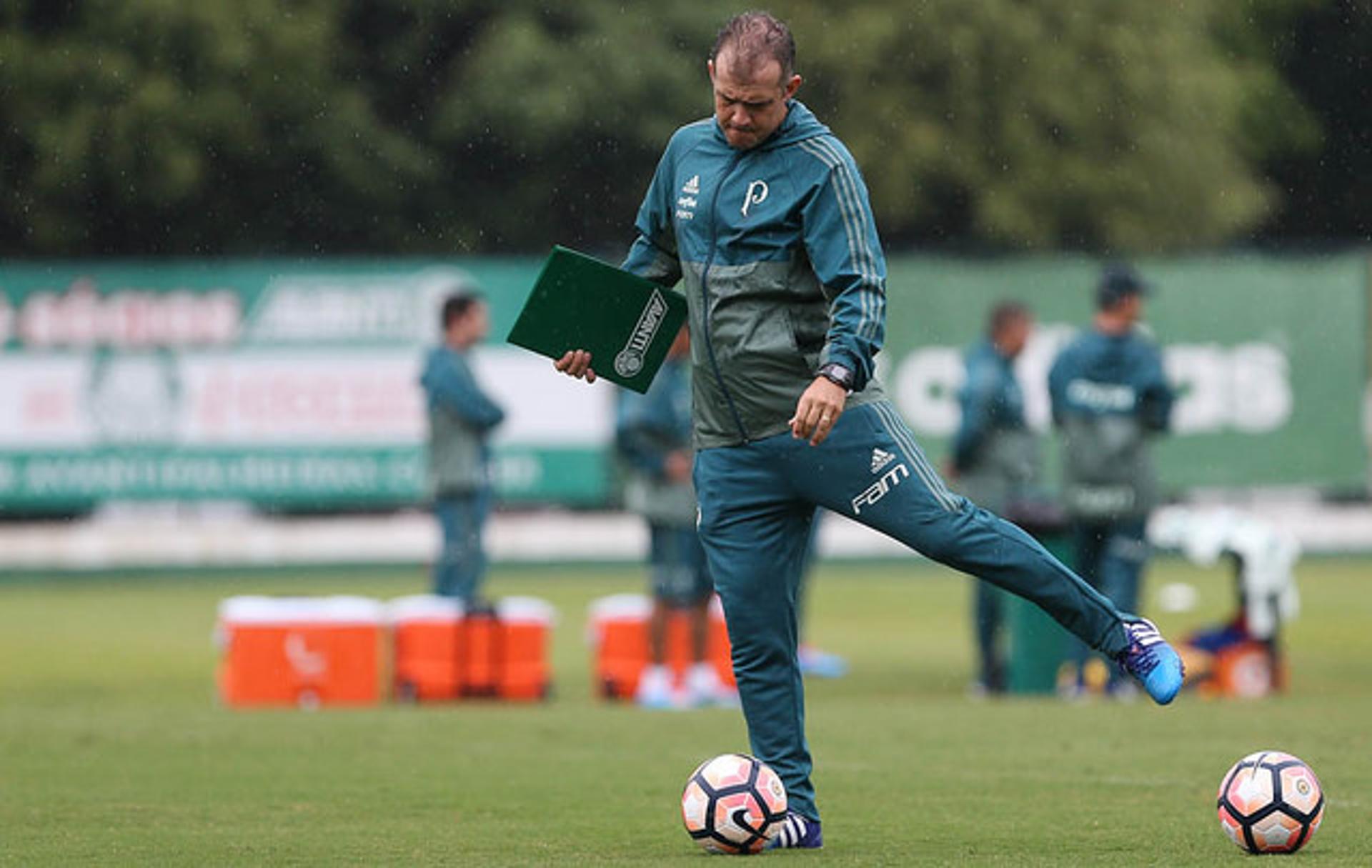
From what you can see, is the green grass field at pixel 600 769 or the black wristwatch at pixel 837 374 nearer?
the black wristwatch at pixel 837 374

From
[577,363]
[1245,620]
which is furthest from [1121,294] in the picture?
[577,363]

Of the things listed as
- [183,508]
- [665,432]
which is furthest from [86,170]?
[665,432]

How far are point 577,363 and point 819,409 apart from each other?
1020mm

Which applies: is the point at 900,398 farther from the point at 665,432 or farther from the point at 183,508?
the point at 665,432

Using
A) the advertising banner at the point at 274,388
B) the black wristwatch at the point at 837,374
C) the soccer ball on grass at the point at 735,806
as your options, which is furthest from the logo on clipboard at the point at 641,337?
the advertising banner at the point at 274,388

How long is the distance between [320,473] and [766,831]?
19.7 meters

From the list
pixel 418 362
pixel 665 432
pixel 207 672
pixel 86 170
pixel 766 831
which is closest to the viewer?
pixel 766 831

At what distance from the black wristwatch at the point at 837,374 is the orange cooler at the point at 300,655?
813 cm

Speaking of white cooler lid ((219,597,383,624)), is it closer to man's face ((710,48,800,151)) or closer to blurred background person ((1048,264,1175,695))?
blurred background person ((1048,264,1175,695))

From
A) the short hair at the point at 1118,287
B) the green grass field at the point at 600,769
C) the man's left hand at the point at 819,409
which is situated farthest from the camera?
the short hair at the point at 1118,287

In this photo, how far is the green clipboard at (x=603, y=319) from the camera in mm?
8359

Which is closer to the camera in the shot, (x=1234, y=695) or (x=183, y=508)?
(x=1234, y=695)

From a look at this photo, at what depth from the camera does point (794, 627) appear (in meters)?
8.27

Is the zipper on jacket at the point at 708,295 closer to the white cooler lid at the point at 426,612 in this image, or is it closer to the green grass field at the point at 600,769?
the green grass field at the point at 600,769
